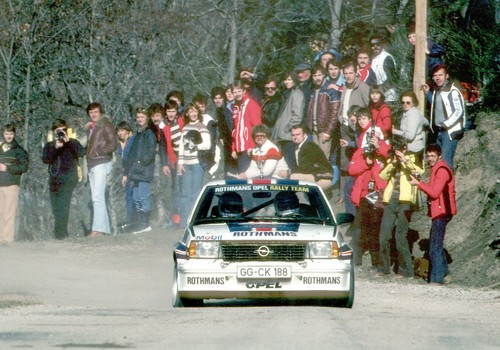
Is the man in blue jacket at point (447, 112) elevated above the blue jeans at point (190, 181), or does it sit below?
above

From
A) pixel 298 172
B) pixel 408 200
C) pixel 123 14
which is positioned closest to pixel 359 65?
pixel 298 172

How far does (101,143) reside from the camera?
25.7 metres

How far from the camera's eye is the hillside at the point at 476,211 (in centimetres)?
2077

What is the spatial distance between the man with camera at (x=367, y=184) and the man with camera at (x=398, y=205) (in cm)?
21

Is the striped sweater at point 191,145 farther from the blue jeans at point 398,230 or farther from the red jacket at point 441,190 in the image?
the red jacket at point 441,190

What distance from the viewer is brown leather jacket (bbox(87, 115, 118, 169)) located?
25734mm

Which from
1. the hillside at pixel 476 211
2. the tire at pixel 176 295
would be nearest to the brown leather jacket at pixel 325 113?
the hillside at pixel 476 211

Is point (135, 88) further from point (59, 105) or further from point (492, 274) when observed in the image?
point (492, 274)

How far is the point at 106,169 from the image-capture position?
85.4 feet

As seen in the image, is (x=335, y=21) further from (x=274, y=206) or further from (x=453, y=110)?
(x=274, y=206)

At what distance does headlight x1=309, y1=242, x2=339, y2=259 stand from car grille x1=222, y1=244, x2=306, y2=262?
9 centimetres

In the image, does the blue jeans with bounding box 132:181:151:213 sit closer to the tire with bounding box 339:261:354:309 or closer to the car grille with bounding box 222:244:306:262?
the tire with bounding box 339:261:354:309

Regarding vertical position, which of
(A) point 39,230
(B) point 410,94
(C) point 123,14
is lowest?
(A) point 39,230

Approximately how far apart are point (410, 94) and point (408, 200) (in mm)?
1882
